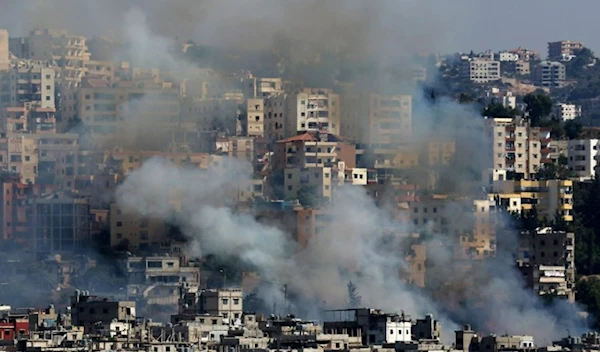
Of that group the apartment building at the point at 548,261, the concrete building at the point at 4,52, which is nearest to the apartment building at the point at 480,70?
the concrete building at the point at 4,52

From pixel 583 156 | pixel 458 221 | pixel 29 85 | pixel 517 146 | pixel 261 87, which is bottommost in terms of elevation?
pixel 458 221

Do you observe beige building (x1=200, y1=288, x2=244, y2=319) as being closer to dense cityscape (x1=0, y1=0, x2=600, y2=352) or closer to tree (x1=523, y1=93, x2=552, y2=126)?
dense cityscape (x1=0, y1=0, x2=600, y2=352)

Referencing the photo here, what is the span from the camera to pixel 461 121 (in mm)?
61062

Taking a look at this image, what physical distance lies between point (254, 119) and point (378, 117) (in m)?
4.15

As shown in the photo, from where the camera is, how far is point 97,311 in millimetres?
45906

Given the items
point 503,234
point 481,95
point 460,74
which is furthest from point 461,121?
point 460,74

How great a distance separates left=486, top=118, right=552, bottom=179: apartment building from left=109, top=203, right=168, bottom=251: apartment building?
11496 mm

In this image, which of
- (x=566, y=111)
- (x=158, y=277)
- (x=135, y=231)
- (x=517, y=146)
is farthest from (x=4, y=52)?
(x=566, y=111)

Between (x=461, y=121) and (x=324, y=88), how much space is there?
402 cm

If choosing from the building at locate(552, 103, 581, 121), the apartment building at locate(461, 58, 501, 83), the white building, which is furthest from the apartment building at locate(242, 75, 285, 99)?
the white building

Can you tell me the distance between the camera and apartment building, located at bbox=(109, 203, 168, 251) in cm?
5228

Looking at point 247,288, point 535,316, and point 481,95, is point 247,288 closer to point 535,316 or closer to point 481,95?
point 535,316

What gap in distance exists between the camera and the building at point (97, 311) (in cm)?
4534

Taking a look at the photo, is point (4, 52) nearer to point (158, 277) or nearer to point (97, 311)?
point (158, 277)
